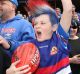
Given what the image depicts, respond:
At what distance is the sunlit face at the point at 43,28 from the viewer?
2408 millimetres

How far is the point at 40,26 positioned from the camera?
2.42 metres

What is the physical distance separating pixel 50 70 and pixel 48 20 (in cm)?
39

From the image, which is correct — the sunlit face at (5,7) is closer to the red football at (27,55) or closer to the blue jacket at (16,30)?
the blue jacket at (16,30)

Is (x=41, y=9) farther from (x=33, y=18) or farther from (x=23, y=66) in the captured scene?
(x=23, y=66)

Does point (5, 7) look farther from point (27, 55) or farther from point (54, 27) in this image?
point (27, 55)

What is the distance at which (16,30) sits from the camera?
118 inches

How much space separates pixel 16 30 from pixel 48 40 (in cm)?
63

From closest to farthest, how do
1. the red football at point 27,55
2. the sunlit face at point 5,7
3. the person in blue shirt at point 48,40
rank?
the red football at point 27,55
the person in blue shirt at point 48,40
the sunlit face at point 5,7

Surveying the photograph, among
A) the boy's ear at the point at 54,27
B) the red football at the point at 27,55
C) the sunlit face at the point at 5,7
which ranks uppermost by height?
the sunlit face at the point at 5,7

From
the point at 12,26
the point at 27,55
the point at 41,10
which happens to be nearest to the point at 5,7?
the point at 12,26

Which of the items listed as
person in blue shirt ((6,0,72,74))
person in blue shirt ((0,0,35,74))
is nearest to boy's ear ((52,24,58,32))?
person in blue shirt ((6,0,72,74))

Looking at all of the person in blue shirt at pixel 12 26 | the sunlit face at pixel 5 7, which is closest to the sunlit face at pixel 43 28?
the person in blue shirt at pixel 12 26

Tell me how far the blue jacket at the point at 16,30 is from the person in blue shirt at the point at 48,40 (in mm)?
436

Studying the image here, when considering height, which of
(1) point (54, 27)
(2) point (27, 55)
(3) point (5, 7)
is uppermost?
(3) point (5, 7)
